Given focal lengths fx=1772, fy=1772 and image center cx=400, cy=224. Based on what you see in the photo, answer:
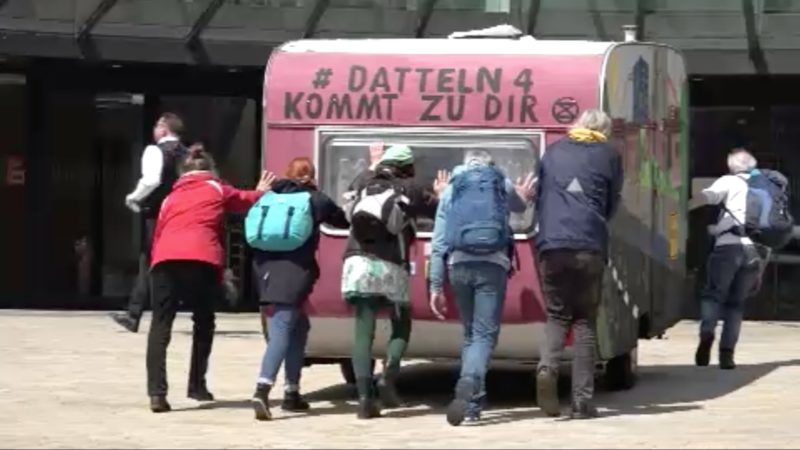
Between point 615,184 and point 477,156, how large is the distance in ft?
2.90

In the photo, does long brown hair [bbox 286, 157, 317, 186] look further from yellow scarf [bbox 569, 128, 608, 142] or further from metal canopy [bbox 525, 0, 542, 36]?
metal canopy [bbox 525, 0, 542, 36]

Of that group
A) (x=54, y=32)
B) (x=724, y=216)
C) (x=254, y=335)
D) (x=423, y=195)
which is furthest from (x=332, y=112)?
(x=54, y=32)

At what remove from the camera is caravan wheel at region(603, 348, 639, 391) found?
12.9m

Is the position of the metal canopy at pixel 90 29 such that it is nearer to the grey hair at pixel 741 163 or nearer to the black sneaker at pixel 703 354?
the grey hair at pixel 741 163

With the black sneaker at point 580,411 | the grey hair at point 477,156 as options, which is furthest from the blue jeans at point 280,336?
the black sneaker at point 580,411

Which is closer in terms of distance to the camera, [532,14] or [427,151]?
[427,151]

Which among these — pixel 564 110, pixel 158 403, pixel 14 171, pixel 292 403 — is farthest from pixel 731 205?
pixel 14 171

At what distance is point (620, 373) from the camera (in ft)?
42.7

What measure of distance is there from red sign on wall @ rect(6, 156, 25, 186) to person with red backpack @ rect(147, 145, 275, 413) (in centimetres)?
1173

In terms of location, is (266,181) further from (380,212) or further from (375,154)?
(380,212)

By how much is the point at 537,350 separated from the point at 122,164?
1247 cm

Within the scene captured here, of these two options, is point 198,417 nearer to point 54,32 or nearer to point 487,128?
point 487,128

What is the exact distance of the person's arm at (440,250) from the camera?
429 inches

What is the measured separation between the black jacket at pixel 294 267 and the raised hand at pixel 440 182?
677mm
